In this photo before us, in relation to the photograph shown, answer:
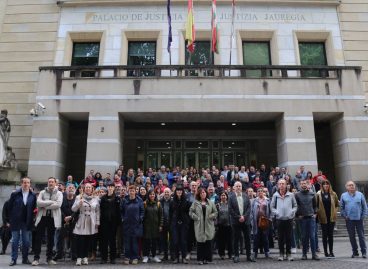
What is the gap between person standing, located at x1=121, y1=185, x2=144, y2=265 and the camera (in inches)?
344

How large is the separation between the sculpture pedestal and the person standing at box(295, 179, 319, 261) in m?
12.3

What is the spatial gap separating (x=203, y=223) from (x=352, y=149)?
11150 millimetres

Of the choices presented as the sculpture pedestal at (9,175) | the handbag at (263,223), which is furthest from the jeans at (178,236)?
the sculpture pedestal at (9,175)

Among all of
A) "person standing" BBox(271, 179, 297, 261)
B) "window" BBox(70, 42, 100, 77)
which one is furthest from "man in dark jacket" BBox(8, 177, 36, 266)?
"window" BBox(70, 42, 100, 77)

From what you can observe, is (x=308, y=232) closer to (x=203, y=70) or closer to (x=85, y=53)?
(x=203, y=70)

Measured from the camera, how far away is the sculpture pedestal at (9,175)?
15281 mm

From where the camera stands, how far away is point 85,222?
8.64 meters

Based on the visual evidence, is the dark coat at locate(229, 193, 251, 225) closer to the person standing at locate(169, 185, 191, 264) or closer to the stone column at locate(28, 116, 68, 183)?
the person standing at locate(169, 185, 191, 264)

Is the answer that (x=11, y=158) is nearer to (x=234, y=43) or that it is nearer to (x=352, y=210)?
(x=234, y=43)

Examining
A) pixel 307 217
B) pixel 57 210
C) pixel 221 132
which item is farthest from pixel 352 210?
pixel 221 132

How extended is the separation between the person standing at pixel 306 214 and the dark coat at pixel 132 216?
13.5 feet

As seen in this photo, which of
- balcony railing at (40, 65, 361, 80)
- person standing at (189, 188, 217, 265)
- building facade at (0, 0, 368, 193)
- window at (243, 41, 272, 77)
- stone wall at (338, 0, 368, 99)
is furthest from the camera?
window at (243, 41, 272, 77)

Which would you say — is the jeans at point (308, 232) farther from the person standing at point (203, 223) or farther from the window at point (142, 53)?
the window at point (142, 53)

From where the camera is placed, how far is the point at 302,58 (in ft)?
68.0
